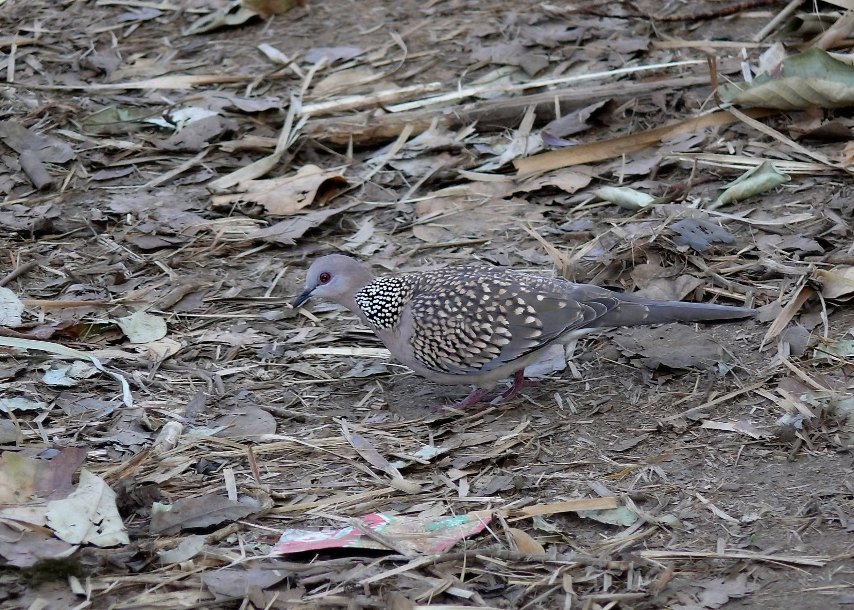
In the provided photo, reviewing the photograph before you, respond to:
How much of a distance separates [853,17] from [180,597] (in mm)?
5188

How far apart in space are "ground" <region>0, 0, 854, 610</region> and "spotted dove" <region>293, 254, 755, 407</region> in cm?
20

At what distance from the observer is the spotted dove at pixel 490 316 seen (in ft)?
16.3

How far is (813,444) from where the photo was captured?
4.41 m

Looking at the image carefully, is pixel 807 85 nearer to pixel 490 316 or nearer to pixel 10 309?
pixel 490 316

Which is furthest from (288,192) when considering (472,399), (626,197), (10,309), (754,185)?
(754,185)

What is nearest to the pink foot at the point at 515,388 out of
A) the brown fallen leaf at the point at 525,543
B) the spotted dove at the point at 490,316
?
the spotted dove at the point at 490,316

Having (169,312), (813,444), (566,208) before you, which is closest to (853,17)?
(566,208)

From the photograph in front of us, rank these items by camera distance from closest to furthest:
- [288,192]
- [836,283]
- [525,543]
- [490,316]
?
[525,543] < [490,316] < [836,283] < [288,192]

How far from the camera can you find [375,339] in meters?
5.83

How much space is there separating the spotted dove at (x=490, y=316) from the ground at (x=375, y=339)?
0.20m

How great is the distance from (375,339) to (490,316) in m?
0.99

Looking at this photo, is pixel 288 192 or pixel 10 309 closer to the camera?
pixel 10 309

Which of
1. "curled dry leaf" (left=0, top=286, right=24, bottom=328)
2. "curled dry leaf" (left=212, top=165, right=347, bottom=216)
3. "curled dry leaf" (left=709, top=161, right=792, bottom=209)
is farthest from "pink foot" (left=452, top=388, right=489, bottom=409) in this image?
"curled dry leaf" (left=0, top=286, right=24, bottom=328)

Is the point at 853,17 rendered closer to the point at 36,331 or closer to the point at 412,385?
the point at 412,385
